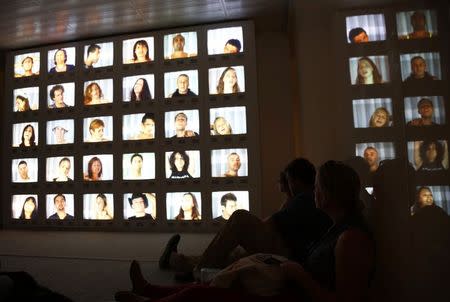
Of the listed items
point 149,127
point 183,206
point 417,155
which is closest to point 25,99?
point 149,127

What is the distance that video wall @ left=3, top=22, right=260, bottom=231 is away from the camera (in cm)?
588

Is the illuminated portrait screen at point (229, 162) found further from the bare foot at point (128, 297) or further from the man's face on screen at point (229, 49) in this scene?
the bare foot at point (128, 297)

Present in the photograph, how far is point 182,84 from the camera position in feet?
20.2

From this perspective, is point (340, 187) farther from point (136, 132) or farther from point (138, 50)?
point (138, 50)

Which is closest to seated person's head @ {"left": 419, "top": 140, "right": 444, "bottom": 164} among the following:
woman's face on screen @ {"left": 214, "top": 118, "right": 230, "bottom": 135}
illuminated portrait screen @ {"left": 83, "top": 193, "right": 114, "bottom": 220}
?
woman's face on screen @ {"left": 214, "top": 118, "right": 230, "bottom": 135}

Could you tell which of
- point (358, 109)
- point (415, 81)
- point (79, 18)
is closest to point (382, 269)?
point (358, 109)

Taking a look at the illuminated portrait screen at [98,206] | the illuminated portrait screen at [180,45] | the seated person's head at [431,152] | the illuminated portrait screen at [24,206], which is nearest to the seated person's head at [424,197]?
the seated person's head at [431,152]

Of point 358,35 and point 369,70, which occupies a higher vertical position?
point 358,35

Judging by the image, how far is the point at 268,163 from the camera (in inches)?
245

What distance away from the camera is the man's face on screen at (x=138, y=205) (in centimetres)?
607

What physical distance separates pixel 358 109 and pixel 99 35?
6026 mm

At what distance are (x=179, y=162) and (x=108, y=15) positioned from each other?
2.81 metres

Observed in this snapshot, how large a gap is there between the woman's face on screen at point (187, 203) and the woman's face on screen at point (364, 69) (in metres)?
4.51

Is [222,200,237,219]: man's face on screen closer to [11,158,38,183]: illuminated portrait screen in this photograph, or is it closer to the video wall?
the video wall
